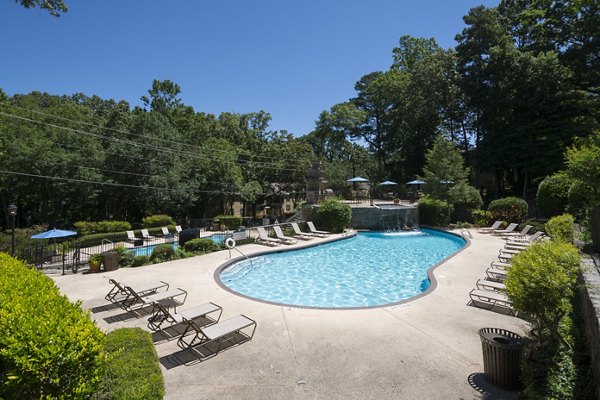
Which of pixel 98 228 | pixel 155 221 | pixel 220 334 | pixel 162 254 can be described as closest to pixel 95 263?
pixel 162 254

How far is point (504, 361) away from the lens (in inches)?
186

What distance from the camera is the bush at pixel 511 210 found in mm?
22531

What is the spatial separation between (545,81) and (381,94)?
19716mm

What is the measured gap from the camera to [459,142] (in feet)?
129

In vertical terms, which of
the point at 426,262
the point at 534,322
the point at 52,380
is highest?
the point at 52,380

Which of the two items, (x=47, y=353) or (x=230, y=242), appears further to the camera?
(x=230, y=242)

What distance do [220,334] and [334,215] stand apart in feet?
55.7

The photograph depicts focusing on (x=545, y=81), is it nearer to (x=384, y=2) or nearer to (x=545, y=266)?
(x=384, y=2)

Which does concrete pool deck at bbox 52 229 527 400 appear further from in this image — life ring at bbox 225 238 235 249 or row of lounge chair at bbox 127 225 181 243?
row of lounge chair at bbox 127 225 181 243

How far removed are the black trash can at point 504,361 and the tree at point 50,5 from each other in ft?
38.7

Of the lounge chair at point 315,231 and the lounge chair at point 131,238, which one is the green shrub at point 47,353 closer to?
the lounge chair at point 315,231

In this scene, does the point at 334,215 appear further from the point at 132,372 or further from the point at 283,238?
the point at 132,372

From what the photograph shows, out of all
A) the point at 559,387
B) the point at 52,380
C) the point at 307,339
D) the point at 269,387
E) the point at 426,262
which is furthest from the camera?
the point at 426,262

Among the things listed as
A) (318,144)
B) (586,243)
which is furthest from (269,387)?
(318,144)
